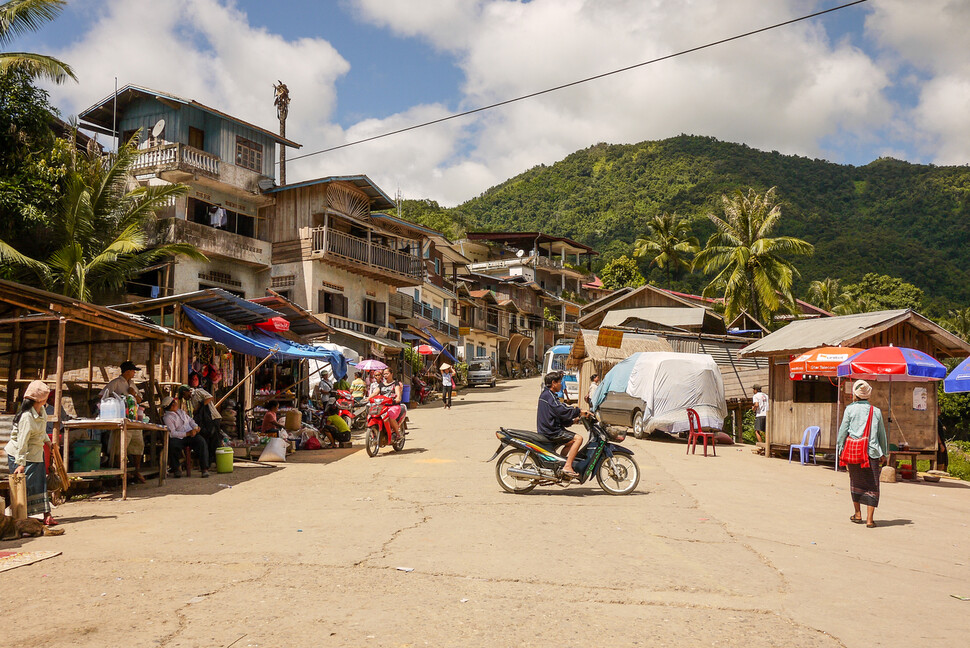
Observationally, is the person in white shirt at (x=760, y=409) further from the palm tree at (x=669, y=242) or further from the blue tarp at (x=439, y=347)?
the palm tree at (x=669, y=242)

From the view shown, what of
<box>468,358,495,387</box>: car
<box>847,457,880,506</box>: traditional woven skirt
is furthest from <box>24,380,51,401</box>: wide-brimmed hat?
<box>468,358,495,387</box>: car

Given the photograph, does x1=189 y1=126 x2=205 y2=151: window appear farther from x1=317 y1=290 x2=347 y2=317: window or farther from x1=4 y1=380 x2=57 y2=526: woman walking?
x1=4 y1=380 x2=57 y2=526: woman walking

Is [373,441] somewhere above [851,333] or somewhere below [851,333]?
below

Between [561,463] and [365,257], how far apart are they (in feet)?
83.2

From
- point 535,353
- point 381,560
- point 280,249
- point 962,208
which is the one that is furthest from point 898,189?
point 381,560

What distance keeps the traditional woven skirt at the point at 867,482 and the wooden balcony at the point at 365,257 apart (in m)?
25.4

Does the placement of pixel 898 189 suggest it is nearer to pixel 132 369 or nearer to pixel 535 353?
pixel 535 353

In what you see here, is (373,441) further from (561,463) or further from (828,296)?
(828,296)

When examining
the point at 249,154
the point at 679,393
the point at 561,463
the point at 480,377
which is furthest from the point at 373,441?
the point at 480,377

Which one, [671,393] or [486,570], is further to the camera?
[671,393]

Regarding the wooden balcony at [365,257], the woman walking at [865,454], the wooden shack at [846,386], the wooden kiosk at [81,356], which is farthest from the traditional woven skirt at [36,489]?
the wooden balcony at [365,257]

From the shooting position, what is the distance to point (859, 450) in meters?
8.83

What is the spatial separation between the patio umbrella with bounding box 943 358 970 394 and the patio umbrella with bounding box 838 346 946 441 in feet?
1.19

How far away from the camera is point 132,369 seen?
11.4 metres
